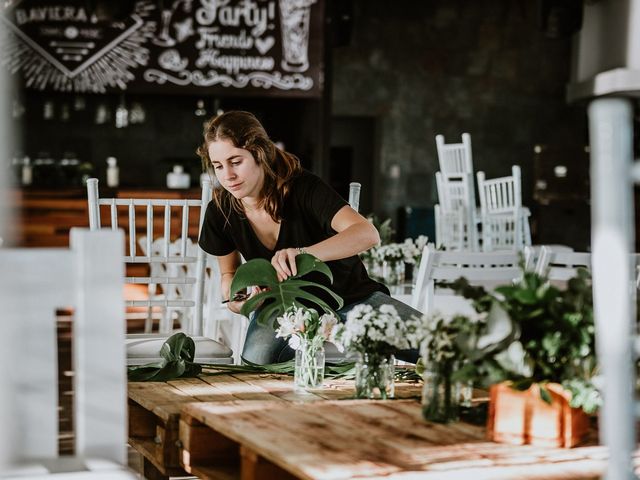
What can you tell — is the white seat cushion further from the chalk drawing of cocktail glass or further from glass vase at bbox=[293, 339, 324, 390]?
the chalk drawing of cocktail glass

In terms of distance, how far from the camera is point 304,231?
3.16 metres

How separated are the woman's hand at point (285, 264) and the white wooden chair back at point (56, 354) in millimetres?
1047

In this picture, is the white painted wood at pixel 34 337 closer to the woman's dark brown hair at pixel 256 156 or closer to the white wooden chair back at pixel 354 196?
the woman's dark brown hair at pixel 256 156

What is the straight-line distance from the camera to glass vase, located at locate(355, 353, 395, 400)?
2166 millimetres

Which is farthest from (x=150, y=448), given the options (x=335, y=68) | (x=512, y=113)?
(x=512, y=113)

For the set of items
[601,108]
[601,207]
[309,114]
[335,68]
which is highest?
[335,68]

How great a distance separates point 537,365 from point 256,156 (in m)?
1.43

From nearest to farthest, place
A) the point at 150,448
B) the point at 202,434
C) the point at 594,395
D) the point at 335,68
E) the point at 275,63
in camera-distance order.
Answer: the point at 594,395
the point at 202,434
the point at 150,448
the point at 275,63
the point at 335,68

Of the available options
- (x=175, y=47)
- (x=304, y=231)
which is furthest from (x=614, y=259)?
(x=175, y=47)

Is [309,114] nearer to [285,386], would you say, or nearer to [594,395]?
[285,386]

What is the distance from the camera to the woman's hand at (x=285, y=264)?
102 inches

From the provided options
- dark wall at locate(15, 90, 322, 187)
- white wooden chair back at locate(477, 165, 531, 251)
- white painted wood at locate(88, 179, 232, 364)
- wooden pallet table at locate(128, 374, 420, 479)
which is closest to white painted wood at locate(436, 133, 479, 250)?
white wooden chair back at locate(477, 165, 531, 251)

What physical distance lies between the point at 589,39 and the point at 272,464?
10717 millimetres

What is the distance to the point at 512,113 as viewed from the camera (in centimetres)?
1173
